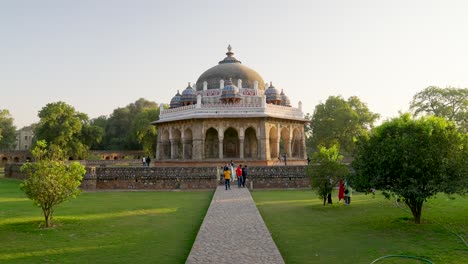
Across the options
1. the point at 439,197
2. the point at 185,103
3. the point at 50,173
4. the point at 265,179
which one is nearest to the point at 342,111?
the point at 185,103

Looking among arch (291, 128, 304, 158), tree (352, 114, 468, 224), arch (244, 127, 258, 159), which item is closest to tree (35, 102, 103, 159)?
arch (244, 127, 258, 159)

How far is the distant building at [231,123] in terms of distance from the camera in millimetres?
28219

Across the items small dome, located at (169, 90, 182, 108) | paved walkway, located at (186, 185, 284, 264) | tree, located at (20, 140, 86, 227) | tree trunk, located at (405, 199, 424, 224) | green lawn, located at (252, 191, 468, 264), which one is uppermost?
small dome, located at (169, 90, 182, 108)

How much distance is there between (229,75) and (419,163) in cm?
2593

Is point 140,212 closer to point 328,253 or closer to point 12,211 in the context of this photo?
point 12,211

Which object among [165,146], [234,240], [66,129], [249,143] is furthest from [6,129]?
[234,240]

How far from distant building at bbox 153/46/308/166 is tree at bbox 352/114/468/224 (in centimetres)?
1773

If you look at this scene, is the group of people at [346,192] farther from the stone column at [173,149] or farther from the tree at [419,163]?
the stone column at [173,149]

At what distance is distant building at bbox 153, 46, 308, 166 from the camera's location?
2822 centimetres

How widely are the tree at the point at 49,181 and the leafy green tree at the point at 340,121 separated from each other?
3527 cm

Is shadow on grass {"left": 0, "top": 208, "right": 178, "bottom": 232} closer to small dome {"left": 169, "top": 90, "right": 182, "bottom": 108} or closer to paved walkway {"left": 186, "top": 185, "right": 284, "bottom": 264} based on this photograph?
paved walkway {"left": 186, "top": 185, "right": 284, "bottom": 264}

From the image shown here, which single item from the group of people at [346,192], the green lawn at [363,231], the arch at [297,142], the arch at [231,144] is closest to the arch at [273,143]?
the arch at [297,142]

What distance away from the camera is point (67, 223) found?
9906 millimetres

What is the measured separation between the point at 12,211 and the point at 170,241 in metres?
6.82
